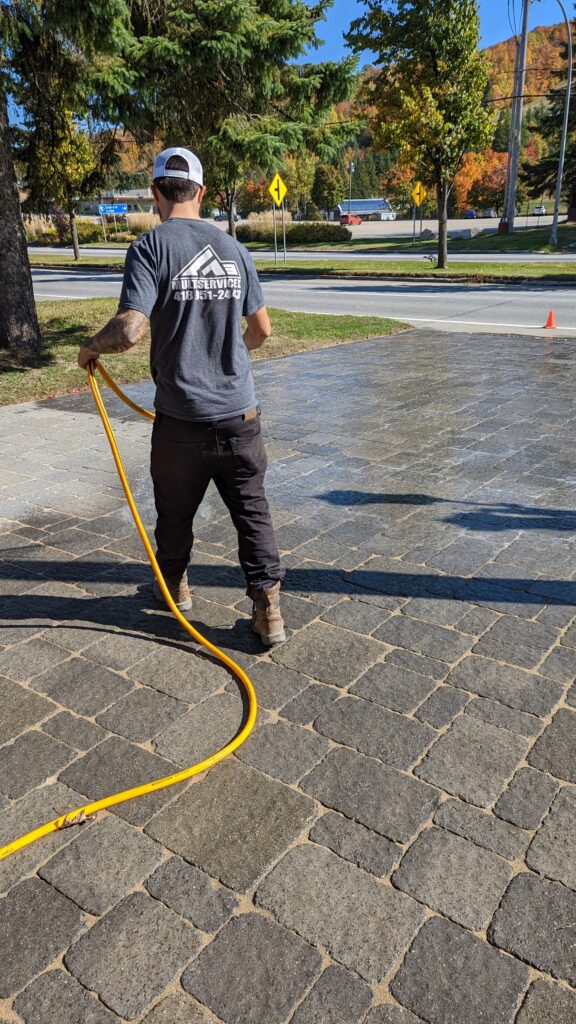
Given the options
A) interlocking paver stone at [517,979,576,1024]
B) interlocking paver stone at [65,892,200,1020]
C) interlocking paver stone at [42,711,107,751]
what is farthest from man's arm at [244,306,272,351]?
interlocking paver stone at [517,979,576,1024]

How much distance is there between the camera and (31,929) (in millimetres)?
2094

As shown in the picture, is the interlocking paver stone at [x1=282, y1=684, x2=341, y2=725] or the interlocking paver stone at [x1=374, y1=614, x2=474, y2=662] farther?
the interlocking paver stone at [x1=374, y1=614, x2=474, y2=662]

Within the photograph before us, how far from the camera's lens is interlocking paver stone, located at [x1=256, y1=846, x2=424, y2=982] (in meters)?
2.00

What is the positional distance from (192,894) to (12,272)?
952 cm

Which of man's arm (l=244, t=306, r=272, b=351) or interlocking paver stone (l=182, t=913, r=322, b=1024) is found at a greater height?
man's arm (l=244, t=306, r=272, b=351)

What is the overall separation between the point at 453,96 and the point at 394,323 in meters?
10.7

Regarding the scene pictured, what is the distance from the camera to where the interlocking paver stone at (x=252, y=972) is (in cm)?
187

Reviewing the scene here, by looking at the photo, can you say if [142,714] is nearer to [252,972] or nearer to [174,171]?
[252,972]

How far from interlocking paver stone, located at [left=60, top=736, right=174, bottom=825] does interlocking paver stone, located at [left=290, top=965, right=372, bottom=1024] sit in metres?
0.81

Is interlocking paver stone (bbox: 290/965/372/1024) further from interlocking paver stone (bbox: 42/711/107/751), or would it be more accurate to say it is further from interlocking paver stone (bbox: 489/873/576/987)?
interlocking paver stone (bbox: 42/711/107/751)

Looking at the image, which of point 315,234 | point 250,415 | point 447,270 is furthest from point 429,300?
point 315,234

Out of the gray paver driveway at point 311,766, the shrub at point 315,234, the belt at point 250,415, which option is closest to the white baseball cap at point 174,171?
the belt at point 250,415

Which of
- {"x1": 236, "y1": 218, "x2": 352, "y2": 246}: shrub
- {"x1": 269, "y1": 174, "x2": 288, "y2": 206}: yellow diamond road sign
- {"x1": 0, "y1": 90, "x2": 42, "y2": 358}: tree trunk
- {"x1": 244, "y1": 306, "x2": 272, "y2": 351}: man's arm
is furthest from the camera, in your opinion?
{"x1": 236, "y1": 218, "x2": 352, "y2": 246}: shrub

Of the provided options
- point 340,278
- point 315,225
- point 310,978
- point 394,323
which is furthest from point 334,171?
point 310,978
